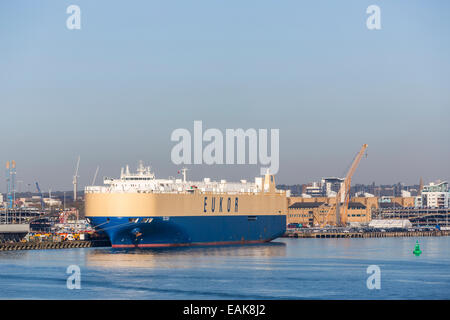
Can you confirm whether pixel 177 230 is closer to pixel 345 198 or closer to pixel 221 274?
pixel 221 274

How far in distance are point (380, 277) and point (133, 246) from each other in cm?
2643


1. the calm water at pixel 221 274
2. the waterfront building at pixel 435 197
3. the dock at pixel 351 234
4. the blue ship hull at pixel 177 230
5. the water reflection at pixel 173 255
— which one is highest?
the waterfront building at pixel 435 197

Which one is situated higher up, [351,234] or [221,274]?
[221,274]

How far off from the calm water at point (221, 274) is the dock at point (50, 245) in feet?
16.7

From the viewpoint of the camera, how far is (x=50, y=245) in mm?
75875

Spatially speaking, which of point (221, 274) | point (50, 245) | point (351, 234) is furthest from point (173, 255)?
point (351, 234)

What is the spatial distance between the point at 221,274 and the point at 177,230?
855 inches

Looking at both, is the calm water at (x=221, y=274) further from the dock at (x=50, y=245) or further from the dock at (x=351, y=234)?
the dock at (x=351, y=234)

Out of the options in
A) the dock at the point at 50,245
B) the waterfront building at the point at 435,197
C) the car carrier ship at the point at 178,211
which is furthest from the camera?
the waterfront building at the point at 435,197

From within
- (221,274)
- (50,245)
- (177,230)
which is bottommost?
(221,274)

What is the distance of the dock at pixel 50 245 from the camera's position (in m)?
73.1

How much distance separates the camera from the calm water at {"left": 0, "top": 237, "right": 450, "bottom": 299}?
40656 millimetres

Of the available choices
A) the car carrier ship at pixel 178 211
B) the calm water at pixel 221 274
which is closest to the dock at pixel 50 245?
the calm water at pixel 221 274
